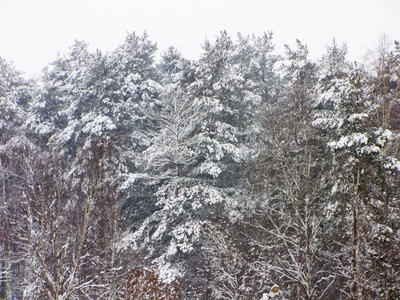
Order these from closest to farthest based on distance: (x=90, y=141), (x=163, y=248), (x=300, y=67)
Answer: (x=163, y=248) → (x=90, y=141) → (x=300, y=67)

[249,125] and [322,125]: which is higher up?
[249,125]

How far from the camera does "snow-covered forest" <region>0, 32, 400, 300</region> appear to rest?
9344 mm

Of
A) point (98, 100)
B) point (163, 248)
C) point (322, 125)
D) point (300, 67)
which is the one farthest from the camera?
point (98, 100)

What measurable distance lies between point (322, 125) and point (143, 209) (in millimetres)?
11075

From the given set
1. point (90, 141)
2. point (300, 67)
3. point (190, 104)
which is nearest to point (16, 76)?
point (90, 141)

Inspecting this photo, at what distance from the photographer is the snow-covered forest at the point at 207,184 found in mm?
9344

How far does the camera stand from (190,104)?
1473cm

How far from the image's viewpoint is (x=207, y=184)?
14.1m

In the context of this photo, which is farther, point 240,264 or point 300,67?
point 300,67

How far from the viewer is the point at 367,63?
15.0 m

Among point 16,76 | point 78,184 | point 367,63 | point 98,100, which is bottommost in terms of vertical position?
point 78,184

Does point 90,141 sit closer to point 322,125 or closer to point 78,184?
point 78,184

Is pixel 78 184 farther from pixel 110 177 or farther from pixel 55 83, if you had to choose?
pixel 55 83

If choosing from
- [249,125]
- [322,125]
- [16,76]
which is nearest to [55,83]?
[16,76]
